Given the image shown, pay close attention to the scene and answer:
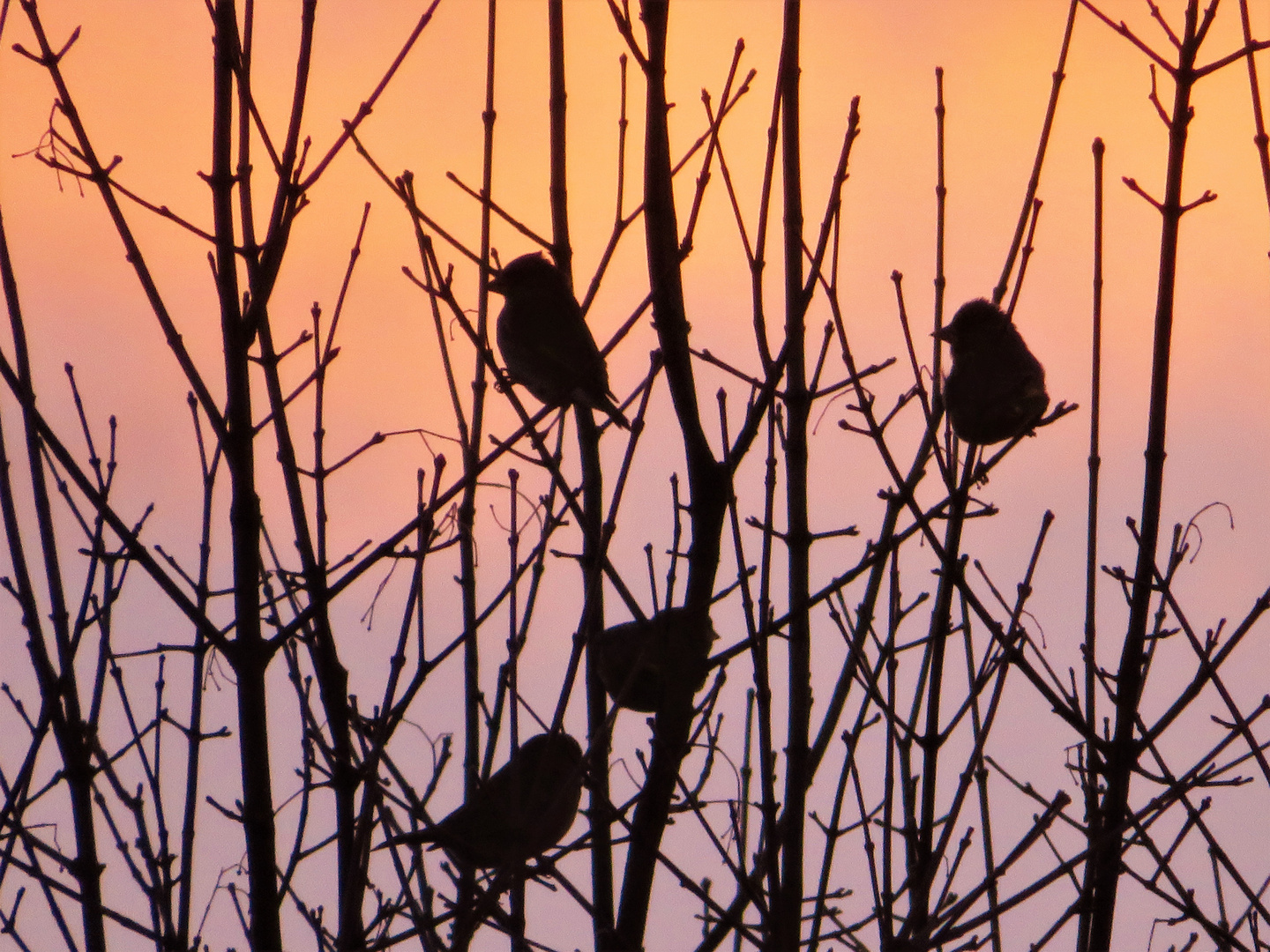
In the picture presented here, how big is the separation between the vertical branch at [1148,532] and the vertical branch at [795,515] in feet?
2.15

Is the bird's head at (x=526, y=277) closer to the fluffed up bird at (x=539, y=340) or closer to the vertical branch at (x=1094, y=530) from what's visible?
the fluffed up bird at (x=539, y=340)

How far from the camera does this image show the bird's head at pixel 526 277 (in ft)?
19.2

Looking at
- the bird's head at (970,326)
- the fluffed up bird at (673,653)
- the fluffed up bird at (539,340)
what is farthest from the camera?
the bird's head at (970,326)

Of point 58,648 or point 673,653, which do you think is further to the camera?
point 58,648

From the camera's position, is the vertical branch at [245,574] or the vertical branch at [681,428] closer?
the vertical branch at [245,574]

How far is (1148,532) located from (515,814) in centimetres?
146

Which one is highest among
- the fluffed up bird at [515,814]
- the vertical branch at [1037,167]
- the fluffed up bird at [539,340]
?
the fluffed up bird at [539,340]

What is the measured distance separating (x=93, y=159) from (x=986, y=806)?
2.41 meters

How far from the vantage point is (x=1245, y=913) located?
3.26 metres

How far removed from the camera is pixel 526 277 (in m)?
5.88

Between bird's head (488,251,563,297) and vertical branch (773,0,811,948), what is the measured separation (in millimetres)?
2698

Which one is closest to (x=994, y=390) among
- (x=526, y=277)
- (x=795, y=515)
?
(x=526, y=277)

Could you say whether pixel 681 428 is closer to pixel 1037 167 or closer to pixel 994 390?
pixel 1037 167

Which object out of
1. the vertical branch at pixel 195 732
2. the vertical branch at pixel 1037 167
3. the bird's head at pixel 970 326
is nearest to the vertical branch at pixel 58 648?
the vertical branch at pixel 195 732
